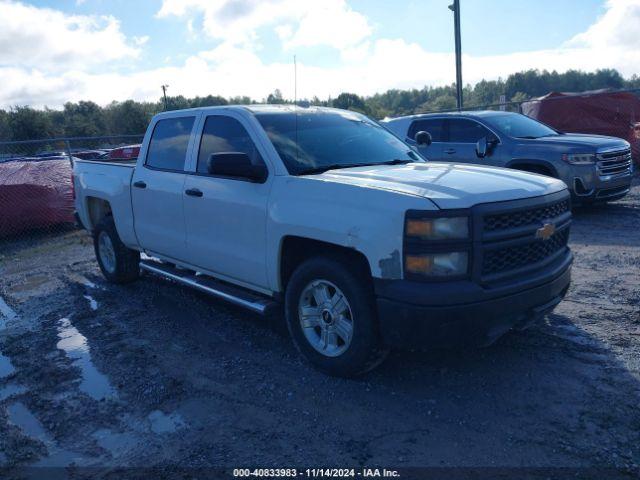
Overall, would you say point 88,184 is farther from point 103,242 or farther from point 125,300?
point 125,300

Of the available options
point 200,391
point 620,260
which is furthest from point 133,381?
point 620,260

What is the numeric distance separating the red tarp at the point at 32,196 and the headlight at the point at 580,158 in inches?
386

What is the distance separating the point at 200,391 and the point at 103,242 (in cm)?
375

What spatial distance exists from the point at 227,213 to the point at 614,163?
295 inches

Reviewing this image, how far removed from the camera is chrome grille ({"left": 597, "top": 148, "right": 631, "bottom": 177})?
29.8 feet

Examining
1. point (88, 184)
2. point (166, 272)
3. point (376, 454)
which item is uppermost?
point (88, 184)

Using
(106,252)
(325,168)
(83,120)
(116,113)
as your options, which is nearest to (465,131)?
(325,168)

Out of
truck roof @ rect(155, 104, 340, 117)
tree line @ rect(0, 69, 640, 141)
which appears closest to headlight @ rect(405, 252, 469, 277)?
Result: truck roof @ rect(155, 104, 340, 117)

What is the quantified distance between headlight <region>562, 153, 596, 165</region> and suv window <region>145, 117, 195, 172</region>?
656 centimetres

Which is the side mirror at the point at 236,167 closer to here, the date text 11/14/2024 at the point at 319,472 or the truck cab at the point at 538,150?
the date text 11/14/2024 at the point at 319,472

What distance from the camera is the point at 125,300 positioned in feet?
21.1

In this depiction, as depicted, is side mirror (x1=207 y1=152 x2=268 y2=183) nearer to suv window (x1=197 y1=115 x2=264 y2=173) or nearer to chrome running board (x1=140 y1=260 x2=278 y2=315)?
suv window (x1=197 y1=115 x2=264 y2=173)

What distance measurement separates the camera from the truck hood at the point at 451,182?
3521 mm

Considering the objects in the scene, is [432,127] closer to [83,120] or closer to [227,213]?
[227,213]
